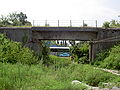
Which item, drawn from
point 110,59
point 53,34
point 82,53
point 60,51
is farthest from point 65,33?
point 60,51

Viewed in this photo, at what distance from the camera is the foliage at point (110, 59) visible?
17.1m

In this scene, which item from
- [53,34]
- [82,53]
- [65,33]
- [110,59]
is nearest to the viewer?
[110,59]

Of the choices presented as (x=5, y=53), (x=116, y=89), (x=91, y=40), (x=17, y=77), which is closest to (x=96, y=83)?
(x=116, y=89)

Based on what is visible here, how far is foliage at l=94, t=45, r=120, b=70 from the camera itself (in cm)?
1708

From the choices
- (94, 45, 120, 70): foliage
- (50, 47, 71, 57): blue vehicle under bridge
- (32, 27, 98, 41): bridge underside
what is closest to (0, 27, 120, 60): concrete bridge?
(32, 27, 98, 41): bridge underside

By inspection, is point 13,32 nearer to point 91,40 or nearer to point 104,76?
point 91,40

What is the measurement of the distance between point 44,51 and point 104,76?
45.1ft

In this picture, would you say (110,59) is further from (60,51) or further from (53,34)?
(60,51)

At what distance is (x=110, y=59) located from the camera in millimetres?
18266

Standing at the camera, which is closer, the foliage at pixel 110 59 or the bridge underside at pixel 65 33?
the foliage at pixel 110 59

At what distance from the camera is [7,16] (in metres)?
50.6

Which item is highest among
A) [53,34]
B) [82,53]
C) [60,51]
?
[53,34]

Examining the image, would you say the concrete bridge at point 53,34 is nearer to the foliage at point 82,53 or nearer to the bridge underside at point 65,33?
the bridge underside at point 65,33

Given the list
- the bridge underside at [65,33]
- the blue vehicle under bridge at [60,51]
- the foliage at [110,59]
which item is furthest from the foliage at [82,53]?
the blue vehicle under bridge at [60,51]
